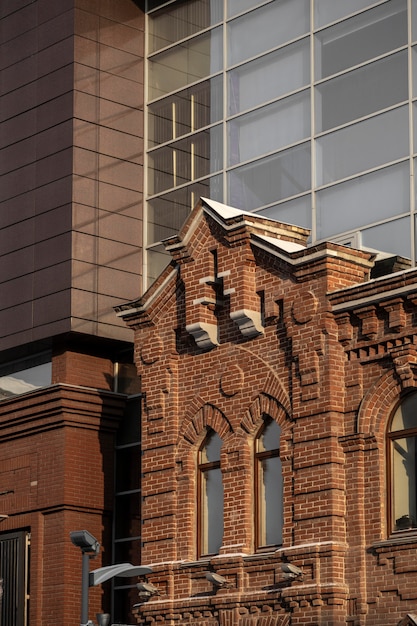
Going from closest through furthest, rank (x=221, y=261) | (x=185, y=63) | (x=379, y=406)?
(x=379, y=406) < (x=221, y=261) < (x=185, y=63)

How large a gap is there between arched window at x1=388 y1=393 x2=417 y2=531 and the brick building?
0.02 m

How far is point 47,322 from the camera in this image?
102 feet

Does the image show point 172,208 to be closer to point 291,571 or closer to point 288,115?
point 288,115

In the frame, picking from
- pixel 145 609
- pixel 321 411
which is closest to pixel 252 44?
pixel 321 411

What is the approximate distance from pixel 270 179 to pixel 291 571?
370 inches

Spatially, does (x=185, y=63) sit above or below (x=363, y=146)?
above

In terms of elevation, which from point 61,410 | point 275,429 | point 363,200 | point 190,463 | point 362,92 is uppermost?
point 362,92

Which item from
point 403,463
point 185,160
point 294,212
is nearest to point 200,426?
point 403,463

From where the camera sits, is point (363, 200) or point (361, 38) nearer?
point (363, 200)

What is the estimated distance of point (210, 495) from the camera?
26703 mm

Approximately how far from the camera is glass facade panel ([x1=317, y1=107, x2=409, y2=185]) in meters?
27.6

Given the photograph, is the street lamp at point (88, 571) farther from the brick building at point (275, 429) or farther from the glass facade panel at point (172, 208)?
the glass facade panel at point (172, 208)

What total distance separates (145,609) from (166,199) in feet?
32.2

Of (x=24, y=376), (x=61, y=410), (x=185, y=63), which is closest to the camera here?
(x=61, y=410)
